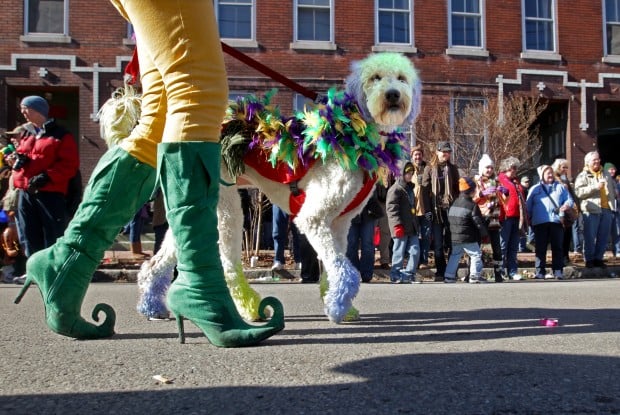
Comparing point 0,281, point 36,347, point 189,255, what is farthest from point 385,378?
point 0,281

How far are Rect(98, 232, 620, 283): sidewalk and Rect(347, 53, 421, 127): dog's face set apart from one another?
537 cm

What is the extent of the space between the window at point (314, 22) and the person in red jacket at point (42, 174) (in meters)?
10.4

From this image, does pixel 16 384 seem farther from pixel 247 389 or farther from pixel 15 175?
pixel 15 175

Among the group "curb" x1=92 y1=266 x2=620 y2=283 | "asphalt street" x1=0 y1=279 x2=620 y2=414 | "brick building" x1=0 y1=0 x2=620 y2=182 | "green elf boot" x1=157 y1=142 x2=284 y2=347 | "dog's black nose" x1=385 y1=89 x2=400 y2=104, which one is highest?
"brick building" x1=0 y1=0 x2=620 y2=182

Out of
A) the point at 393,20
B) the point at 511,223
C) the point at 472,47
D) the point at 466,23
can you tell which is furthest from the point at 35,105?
the point at 466,23

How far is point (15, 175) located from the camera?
763 centimetres

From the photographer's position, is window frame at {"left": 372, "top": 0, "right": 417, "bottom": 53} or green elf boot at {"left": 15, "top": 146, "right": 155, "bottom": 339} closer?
green elf boot at {"left": 15, "top": 146, "right": 155, "bottom": 339}

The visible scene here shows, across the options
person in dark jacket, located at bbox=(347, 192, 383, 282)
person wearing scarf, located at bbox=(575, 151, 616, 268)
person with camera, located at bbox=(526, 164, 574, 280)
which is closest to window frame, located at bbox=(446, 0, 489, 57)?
person wearing scarf, located at bbox=(575, 151, 616, 268)

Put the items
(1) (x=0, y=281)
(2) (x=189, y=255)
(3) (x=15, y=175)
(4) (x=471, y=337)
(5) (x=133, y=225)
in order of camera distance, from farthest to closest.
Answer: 1. (5) (x=133, y=225)
2. (1) (x=0, y=281)
3. (3) (x=15, y=175)
4. (4) (x=471, y=337)
5. (2) (x=189, y=255)

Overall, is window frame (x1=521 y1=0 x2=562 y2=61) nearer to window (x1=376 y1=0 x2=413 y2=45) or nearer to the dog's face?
window (x1=376 y1=0 x2=413 y2=45)

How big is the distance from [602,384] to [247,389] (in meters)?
1.19

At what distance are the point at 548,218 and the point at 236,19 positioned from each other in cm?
1006

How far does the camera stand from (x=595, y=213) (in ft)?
35.8

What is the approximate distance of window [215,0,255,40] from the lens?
54.5 ft
